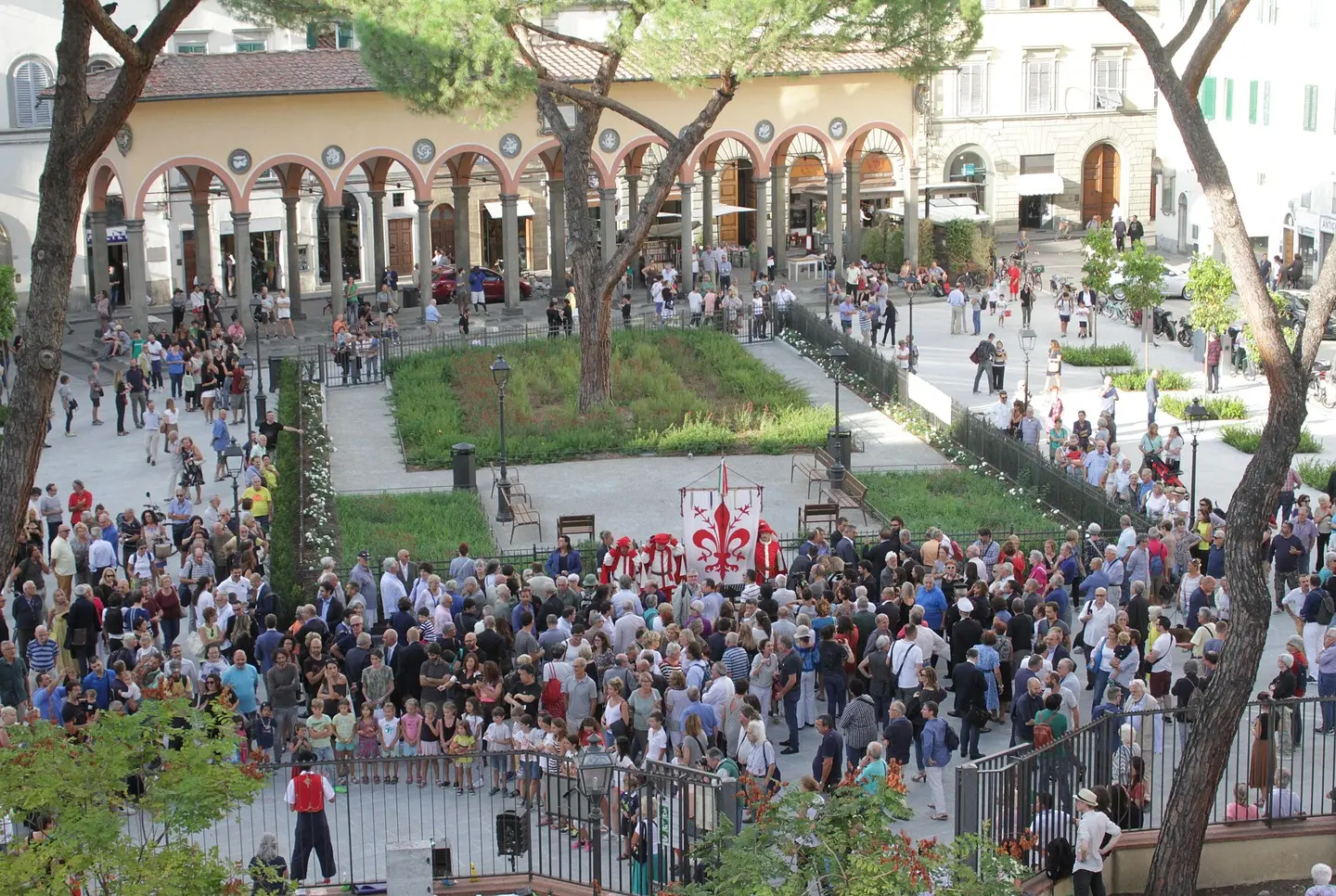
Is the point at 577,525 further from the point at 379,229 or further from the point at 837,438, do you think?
the point at 379,229

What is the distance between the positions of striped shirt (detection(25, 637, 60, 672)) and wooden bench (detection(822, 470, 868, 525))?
34.1 ft

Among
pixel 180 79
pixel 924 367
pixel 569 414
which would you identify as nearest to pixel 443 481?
pixel 569 414

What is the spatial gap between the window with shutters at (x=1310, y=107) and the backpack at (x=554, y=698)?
30.3 metres

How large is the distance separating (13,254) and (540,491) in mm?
21022

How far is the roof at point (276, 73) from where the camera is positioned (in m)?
36.8

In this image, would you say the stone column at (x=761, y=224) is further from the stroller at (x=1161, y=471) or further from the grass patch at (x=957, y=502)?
the stroller at (x=1161, y=471)

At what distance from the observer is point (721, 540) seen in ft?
68.2

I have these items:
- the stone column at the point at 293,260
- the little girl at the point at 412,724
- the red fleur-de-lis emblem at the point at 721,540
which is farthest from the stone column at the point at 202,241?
the little girl at the point at 412,724

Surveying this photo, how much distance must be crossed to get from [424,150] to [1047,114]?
20510mm

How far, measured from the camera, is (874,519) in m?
24.2

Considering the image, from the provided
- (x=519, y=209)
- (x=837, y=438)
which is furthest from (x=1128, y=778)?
(x=519, y=209)

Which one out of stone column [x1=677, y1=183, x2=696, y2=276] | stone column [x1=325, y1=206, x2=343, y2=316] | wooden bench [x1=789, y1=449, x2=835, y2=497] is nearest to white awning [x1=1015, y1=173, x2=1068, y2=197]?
stone column [x1=677, y1=183, x2=696, y2=276]

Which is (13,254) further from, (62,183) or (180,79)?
(62,183)

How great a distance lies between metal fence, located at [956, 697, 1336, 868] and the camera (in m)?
13.4
